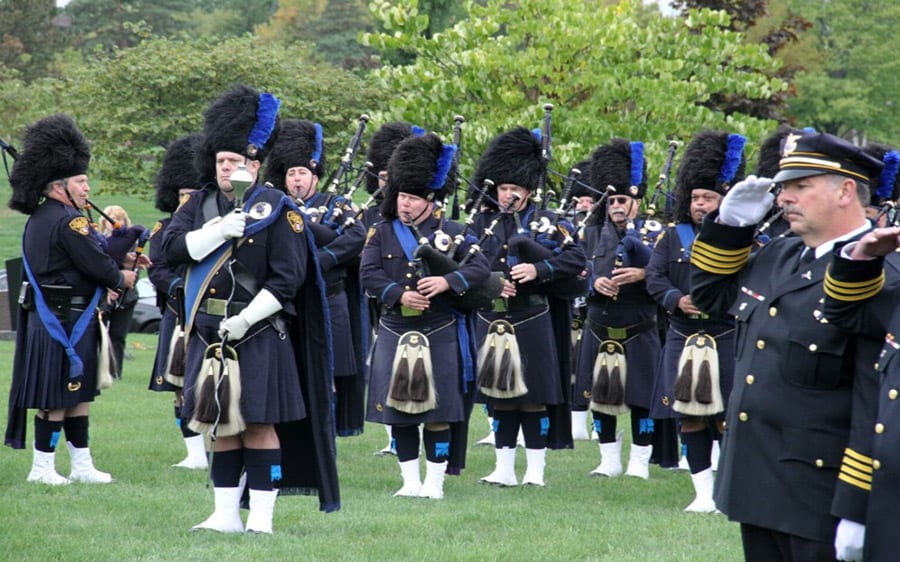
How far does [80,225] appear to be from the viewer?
870 cm

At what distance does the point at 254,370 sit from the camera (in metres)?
6.93

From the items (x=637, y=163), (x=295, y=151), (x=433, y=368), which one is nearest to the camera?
(x=433, y=368)

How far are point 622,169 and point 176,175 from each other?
3347mm

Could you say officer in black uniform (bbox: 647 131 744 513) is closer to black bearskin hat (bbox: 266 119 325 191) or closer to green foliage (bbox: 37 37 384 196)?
black bearskin hat (bbox: 266 119 325 191)

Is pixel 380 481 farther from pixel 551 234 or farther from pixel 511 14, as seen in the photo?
pixel 511 14

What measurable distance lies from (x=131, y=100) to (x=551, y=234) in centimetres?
1749

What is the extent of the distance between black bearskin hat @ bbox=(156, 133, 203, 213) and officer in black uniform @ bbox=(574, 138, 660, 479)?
9.86ft

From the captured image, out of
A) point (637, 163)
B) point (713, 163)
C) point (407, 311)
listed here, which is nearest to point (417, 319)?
point (407, 311)

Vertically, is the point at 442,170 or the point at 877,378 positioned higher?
Answer: the point at 442,170

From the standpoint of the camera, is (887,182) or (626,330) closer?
(887,182)

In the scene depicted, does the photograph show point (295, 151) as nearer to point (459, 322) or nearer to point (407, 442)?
point (459, 322)

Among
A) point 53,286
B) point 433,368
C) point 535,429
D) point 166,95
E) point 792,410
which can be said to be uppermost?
point 166,95

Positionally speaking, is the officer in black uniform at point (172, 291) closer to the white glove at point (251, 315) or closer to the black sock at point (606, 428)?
the white glove at point (251, 315)

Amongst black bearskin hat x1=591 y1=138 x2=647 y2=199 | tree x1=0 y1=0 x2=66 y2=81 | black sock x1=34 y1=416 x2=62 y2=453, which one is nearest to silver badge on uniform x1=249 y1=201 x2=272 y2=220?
black sock x1=34 y1=416 x2=62 y2=453
